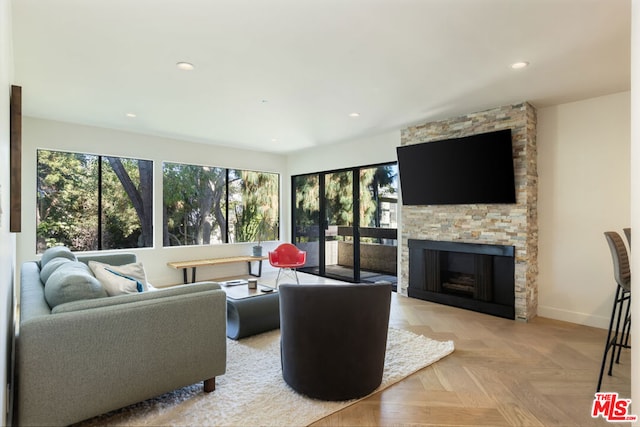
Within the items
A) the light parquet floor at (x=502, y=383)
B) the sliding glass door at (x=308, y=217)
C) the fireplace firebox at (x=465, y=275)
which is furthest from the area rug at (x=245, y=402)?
the sliding glass door at (x=308, y=217)

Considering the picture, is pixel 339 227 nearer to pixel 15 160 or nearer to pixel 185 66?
pixel 185 66

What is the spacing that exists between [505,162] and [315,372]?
3.34 metres

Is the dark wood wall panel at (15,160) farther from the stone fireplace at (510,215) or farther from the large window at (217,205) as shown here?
the stone fireplace at (510,215)

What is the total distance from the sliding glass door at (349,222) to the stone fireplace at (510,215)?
40.2 inches

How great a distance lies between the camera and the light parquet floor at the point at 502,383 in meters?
2.11

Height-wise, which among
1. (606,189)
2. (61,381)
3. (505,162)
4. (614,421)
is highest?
(505,162)

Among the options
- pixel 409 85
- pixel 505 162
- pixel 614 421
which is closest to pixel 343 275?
pixel 505 162

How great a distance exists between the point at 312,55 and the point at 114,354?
2.58m

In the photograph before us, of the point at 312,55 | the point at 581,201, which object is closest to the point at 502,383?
the point at 581,201

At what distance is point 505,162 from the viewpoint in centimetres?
399

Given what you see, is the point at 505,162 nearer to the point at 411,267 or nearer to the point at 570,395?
the point at 411,267

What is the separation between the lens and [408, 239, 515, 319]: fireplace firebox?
4.13 meters

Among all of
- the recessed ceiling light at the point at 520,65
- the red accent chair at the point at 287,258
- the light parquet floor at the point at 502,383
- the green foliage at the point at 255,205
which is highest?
the recessed ceiling light at the point at 520,65

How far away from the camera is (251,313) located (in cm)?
330
